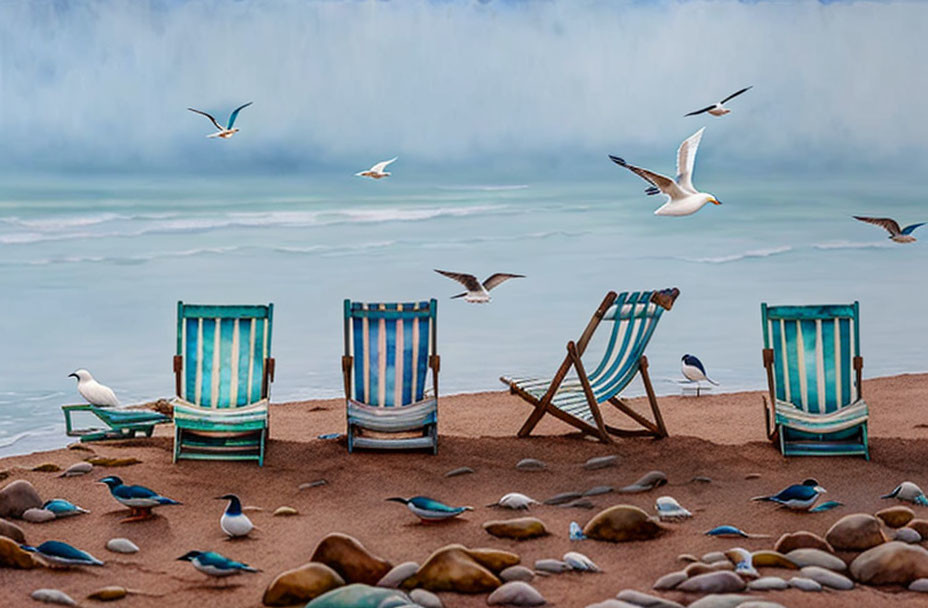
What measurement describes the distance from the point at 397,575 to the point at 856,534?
6.03ft

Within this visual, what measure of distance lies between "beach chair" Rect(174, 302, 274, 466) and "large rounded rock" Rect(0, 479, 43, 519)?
1011 mm

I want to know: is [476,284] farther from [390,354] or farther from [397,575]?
[397,575]

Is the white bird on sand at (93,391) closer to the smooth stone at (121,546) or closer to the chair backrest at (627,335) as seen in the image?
the smooth stone at (121,546)

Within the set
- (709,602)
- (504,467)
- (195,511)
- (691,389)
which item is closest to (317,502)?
(195,511)

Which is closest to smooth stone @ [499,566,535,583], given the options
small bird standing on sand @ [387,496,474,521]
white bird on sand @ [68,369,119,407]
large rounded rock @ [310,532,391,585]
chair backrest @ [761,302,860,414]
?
large rounded rock @ [310,532,391,585]

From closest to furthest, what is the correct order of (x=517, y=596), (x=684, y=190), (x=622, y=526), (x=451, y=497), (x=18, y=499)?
(x=517, y=596), (x=622, y=526), (x=18, y=499), (x=451, y=497), (x=684, y=190)

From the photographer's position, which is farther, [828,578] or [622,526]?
[622,526]

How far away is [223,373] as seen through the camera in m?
6.29

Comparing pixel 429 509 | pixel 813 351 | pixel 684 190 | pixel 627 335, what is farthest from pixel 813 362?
pixel 429 509

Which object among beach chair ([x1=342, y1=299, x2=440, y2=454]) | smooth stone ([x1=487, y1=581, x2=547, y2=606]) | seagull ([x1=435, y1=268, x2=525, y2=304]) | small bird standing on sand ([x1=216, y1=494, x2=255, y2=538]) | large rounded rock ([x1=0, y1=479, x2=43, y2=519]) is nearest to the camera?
smooth stone ([x1=487, y1=581, x2=547, y2=606])

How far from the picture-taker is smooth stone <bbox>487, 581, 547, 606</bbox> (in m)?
3.82

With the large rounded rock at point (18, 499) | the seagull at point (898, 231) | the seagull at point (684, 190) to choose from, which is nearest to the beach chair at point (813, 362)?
the seagull at point (684, 190)

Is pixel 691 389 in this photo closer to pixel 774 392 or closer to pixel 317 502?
pixel 774 392

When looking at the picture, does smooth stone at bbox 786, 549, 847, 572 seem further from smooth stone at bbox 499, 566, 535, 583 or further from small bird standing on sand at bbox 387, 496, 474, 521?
small bird standing on sand at bbox 387, 496, 474, 521
